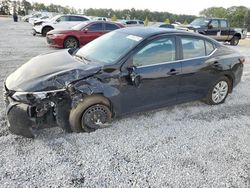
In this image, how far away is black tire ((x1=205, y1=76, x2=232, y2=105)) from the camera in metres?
4.77

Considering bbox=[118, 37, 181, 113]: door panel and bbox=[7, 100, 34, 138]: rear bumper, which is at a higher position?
bbox=[118, 37, 181, 113]: door panel

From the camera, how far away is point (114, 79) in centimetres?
354

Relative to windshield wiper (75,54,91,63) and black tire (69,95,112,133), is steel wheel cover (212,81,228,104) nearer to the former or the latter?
black tire (69,95,112,133)

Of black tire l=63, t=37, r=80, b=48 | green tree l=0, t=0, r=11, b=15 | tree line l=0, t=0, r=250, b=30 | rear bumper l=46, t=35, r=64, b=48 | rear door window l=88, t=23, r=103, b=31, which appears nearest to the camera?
rear bumper l=46, t=35, r=64, b=48

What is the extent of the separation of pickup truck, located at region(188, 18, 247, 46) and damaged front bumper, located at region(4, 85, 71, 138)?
42.9 ft

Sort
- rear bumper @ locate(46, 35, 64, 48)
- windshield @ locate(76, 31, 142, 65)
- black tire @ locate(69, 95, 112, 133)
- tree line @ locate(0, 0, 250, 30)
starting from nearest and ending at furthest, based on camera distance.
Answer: black tire @ locate(69, 95, 112, 133) → windshield @ locate(76, 31, 142, 65) → rear bumper @ locate(46, 35, 64, 48) → tree line @ locate(0, 0, 250, 30)

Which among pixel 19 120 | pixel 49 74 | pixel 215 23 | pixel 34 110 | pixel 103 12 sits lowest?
pixel 19 120

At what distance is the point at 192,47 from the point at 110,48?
4.97 feet

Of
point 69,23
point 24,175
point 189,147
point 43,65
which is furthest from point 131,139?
point 69,23

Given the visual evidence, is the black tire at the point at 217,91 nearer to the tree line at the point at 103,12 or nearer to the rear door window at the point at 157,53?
the rear door window at the point at 157,53

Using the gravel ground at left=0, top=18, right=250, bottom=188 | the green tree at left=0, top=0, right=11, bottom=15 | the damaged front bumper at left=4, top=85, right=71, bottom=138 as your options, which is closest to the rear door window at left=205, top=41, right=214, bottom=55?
the gravel ground at left=0, top=18, right=250, bottom=188

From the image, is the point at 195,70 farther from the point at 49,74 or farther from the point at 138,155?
the point at 49,74

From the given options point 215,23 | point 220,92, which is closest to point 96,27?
point 220,92

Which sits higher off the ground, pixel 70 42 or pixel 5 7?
pixel 5 7
